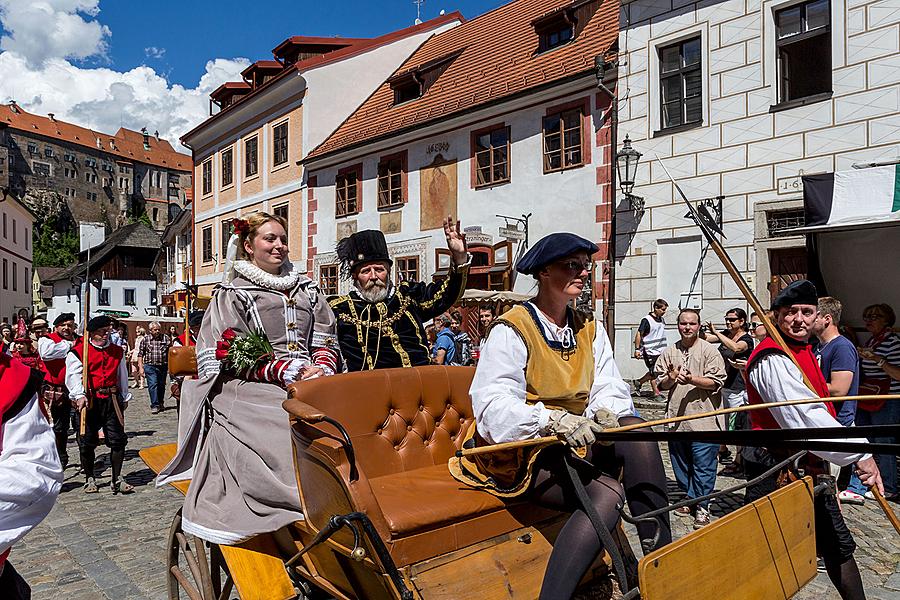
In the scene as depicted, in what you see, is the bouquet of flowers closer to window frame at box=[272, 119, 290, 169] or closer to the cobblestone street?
the cobblestone street

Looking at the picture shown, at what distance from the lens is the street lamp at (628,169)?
487 inches

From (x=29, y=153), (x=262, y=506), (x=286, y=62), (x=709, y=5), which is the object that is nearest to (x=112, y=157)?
(x=29, y=153)

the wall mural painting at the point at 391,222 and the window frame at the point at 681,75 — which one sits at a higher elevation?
the window frame at the point at 681,75

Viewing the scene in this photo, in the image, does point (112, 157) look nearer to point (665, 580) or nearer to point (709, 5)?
point (709, 5)

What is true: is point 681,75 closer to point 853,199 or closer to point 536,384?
point 853,199

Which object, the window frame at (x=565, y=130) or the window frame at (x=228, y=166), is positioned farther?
the window frame at (x=228, y=166)

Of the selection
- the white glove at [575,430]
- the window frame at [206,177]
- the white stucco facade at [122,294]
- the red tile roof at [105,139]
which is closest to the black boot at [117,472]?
the white glove at [575,430]

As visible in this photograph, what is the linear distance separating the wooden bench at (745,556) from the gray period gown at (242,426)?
166 centimetres

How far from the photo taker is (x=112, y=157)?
92.6 metres

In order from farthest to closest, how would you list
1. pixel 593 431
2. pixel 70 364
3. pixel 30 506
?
pixel 70 364, pixel 593 431, pixel 30 506

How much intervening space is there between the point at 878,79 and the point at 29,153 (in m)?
91.1

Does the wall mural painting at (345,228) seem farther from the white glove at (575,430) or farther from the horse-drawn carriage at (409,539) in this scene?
the white glove at (575,430)

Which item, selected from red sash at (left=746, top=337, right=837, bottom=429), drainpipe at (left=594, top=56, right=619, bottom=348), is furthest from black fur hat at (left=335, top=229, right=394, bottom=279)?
drainpipe at (left=594, top=56, right=619, bottom=348)

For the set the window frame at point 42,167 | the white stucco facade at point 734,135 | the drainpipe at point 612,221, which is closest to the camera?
the white stucco facade at point 734,135
